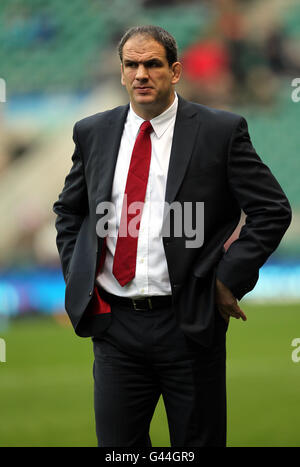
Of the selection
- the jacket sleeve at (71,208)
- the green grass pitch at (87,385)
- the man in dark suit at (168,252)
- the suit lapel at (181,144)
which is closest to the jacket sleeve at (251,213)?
the man in dark suit at (168,252)

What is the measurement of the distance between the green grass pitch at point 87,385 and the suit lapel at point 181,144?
86.2 inches

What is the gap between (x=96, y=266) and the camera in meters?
2.47

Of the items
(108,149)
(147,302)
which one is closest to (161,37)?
(108,149)

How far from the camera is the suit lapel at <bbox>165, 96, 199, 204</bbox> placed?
7.84 feet

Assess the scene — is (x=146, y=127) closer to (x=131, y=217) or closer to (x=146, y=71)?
(x=146, y=71)

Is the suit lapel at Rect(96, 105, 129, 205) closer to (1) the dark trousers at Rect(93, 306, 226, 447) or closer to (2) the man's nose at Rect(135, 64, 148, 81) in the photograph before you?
(2) the man's nose at Rect(135, 64, 148, 81)

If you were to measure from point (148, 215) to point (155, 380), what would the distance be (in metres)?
0.52

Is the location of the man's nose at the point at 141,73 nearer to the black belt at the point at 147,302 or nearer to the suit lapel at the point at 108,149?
the suit lapel at the point at 108,149

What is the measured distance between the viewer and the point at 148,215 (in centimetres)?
241

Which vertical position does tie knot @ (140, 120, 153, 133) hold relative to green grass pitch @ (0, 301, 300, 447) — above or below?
above

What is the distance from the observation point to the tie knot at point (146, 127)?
2.48m

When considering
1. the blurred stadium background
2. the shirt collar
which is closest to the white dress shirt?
the shirt collar

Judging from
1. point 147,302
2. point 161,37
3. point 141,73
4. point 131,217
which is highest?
point 161,37

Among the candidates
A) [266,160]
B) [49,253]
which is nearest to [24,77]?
[49,253]
